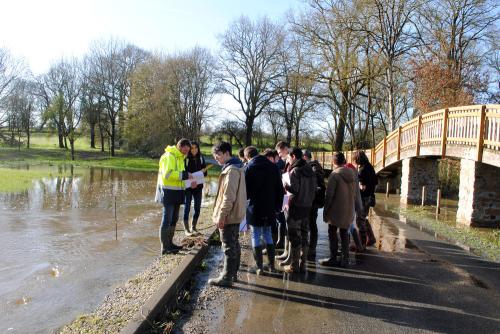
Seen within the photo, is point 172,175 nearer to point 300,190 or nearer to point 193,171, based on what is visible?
point 193,171

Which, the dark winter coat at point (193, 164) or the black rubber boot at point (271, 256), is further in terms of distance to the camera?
the dark winter coat at point (193, 164)

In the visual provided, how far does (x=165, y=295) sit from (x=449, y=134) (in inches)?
436

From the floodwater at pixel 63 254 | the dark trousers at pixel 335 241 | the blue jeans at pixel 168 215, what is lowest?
the floodwater at pixel 63 254

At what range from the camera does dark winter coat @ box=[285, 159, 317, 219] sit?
614 centimetres

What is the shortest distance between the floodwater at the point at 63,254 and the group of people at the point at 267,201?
1333mm

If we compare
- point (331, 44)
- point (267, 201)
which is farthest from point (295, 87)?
point (267, 201)

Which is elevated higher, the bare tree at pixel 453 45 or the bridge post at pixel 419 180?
the bare tree at pixel 453 45

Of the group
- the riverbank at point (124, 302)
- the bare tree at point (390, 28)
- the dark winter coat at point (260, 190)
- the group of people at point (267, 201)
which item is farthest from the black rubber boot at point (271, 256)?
the bare tree at point (390, 28)

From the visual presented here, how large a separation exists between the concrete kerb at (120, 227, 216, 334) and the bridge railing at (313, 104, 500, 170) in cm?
801

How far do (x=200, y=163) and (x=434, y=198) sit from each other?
1140 cm

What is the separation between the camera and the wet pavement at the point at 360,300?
181 inches

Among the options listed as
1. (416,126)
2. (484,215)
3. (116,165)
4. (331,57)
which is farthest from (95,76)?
(484,215)

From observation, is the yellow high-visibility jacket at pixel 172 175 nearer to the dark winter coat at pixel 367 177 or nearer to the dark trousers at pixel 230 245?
the dark trousers at pixel 230 245

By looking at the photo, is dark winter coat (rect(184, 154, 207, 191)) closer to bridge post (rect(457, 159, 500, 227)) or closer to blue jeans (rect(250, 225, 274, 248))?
blue jeans (rect(250, 225, 274, 248))
